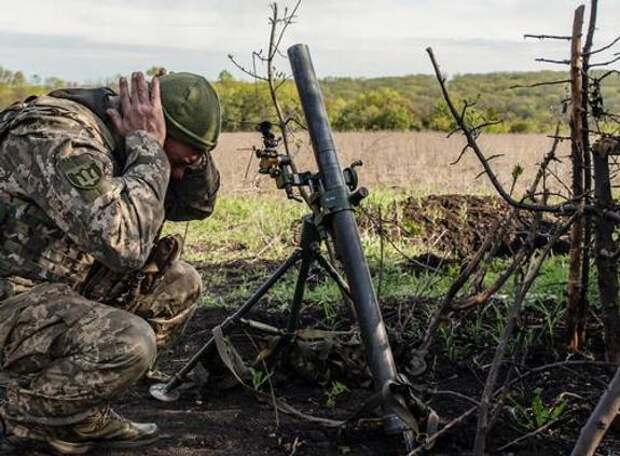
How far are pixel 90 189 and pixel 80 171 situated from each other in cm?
7

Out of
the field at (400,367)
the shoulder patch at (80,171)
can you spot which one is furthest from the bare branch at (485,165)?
the shoulder patch at (80,171)

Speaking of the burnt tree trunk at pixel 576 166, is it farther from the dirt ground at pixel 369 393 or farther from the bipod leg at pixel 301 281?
the bipod leg at pixel 301 281

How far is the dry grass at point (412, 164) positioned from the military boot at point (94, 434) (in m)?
6.19

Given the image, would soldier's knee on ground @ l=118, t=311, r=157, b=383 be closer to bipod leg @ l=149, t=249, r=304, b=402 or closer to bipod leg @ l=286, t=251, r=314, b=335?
bipod leg @ l=149, t=249, r=304, b=402

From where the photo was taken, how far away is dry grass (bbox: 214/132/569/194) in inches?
469

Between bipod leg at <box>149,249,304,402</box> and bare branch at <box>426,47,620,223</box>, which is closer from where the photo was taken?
bare branch at <box>426,47,620,223</box>

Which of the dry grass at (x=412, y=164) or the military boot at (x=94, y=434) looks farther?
the dry grass at (x=412, y=164)

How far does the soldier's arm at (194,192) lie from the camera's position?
3796 mm

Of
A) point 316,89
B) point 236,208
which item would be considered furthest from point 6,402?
point 236,208

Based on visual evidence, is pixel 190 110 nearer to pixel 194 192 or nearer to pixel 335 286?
pixel 194 192

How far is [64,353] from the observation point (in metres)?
3.11

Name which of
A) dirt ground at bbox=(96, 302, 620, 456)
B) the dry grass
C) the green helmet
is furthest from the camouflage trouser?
the dry grass

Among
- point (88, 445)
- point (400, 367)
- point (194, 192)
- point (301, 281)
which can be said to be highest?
point (194, 192)

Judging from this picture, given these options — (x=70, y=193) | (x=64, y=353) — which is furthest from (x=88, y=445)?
(x=70, y=193)
